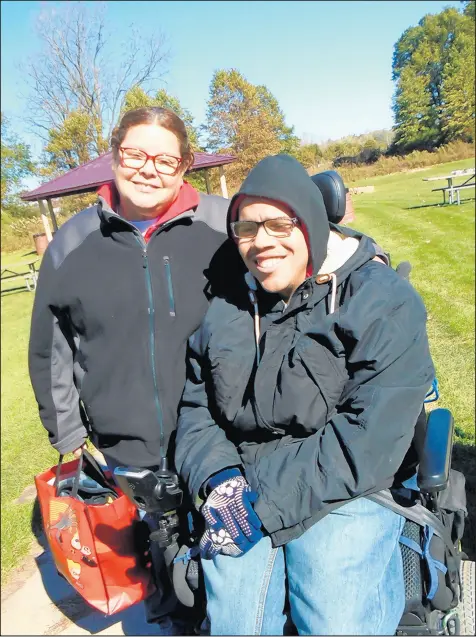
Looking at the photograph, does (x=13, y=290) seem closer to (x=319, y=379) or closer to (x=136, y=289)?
(x=136, y=289)

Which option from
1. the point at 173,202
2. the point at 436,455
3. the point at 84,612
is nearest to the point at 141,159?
the point at 173,202

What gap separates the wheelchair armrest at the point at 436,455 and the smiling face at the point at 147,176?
1.25 meters

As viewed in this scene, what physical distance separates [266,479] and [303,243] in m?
0.76

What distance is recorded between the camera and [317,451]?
1680 millimetres

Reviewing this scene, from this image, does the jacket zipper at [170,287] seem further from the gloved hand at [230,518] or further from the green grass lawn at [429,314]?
the green grass lawn at [429,314]

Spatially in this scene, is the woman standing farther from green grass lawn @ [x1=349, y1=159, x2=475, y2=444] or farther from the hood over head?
green grass lawn @ [x1=349, y1=159, x2=475, y2=444]

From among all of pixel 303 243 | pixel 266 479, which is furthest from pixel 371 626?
pixel 303 243

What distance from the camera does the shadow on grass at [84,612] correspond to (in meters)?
2.64

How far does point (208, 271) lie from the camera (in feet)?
6.95

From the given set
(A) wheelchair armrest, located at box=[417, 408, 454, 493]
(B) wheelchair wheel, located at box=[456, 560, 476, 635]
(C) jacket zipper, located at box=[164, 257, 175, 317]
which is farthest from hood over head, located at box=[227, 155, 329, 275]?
(B) wheelchair wheel, located at box=[456, 560, 476, 635]

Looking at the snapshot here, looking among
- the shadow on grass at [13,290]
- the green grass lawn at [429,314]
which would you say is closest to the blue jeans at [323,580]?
the green grass lawn at [429,314]

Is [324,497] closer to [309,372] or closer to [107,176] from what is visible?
[309,372]

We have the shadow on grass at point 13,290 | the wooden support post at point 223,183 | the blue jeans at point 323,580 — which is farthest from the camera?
the shadow on grass at point 13,290

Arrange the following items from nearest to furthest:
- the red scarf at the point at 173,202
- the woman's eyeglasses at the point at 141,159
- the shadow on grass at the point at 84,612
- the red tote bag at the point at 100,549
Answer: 1. the woman's eyeglasses at the point at 141,159
2. the red scarf at the point at 173,202
3. the red tote bag at the point at 100,549
4. the shadow on grass at the point at 84,612
